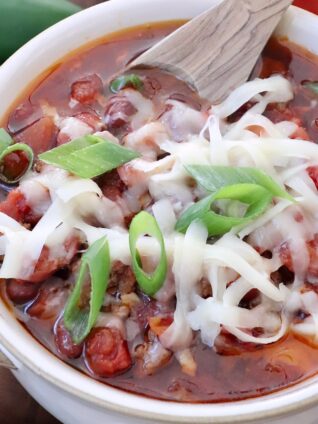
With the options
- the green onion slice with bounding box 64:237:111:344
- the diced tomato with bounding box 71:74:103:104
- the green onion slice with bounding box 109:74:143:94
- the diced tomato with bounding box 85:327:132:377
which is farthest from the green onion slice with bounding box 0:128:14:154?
the diced tomato with bounding box 85:327:132:377

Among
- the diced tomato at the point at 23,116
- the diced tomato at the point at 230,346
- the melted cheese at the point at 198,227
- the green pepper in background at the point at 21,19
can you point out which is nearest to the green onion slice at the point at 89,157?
the melted cheese at the point at 198,227

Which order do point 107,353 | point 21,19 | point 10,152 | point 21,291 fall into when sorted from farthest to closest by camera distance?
point 21,19, point 10,152, point 21,291, point 107,353

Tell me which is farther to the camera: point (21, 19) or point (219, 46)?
point (21, 19)

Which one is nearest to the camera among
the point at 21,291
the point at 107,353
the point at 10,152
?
the point at 107,353

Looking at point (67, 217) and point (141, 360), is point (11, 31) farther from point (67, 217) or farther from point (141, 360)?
point (141, 360)

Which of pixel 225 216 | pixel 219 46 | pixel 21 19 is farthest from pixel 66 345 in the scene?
pixel 21 19

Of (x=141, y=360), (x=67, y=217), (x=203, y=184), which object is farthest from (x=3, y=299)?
(x=203, y=184)

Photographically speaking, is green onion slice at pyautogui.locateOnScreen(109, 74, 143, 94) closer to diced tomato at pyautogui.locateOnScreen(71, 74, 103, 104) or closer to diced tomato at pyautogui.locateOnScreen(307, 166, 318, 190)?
diced tomato at pyautogui.locateOnScreen(71, 74, 103, 104)

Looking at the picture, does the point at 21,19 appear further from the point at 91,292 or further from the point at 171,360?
the point at 171,360
